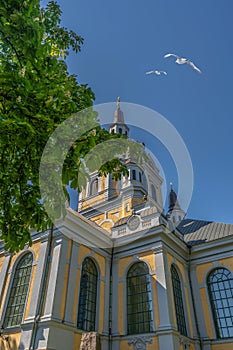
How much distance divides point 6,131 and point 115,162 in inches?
108

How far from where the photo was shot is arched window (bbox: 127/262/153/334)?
13284mm

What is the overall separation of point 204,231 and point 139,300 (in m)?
6.88

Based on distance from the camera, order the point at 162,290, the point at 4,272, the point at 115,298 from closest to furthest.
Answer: the point at 162,290 < the point at 115,298 < the point at 4,272

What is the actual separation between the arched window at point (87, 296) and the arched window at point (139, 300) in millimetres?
1836

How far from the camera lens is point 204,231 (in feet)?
60.3

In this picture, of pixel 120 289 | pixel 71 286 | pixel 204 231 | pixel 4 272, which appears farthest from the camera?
pixel 204 231

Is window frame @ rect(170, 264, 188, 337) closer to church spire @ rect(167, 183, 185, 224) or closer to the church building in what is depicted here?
the church building

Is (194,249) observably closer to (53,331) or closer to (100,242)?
(100,242)

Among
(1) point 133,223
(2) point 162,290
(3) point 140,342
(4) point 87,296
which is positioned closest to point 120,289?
(4) point 87,296

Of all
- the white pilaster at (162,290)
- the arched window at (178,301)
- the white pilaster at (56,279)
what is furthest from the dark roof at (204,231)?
the white pilaster at (56,279)

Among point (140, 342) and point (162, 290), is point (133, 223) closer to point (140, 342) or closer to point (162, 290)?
point (162, 290)

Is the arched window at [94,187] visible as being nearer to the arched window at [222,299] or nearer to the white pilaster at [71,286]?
the white pilaster at [71,286]

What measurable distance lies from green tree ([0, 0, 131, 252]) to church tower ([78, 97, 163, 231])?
46.8ft

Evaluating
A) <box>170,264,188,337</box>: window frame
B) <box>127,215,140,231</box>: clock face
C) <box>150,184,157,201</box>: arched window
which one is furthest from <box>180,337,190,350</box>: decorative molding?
<box>150,184,157,201</box>: arched window
